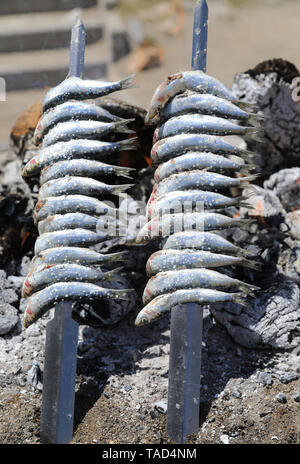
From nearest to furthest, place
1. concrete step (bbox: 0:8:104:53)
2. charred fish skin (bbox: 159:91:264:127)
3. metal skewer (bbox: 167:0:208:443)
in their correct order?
metal skewer (bbox: 167:0:208:443), charred fish skin (bbox: 159:91:264:127), concrete step (bbox: 0:8:104:53)

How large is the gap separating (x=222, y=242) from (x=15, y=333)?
3.98 feet

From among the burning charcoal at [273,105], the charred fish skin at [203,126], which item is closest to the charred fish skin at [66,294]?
the charred fish skin at [203,126]

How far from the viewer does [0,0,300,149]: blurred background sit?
5.85 meters

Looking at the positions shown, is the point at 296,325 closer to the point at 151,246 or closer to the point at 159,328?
the point at 159,328

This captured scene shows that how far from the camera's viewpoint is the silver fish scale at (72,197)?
2434 millimetres

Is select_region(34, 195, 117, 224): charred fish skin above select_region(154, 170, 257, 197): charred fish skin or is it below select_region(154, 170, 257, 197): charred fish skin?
below

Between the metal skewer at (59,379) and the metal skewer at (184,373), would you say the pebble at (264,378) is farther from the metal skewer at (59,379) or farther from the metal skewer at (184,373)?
the metal skewer at (59,379)

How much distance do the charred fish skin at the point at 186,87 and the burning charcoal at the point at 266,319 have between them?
103 cm

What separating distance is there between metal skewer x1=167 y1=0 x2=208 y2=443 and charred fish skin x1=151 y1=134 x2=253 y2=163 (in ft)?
2.43

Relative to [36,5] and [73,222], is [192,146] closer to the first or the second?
[73,222]

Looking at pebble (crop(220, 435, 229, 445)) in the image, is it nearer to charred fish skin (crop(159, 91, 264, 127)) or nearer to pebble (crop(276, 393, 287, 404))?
pebble (crop(276, 393, 287, 404))

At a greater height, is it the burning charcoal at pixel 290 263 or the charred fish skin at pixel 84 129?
the charred fish skin at pixel 84 129

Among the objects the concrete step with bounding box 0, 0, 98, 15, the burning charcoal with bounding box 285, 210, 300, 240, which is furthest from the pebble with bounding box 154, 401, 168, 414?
the concrete step with bounding box 0, 0, 98, 15
